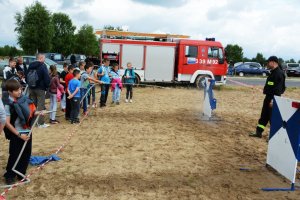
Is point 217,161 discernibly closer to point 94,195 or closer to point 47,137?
point 94,195

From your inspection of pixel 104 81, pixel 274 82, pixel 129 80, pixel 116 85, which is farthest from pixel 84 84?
pixel 274 82

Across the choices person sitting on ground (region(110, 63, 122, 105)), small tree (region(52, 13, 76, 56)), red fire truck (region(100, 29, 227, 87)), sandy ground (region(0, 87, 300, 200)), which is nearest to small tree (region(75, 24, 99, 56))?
small tree (region(52, 13, 76, 56))

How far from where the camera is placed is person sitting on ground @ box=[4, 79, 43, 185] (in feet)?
17.9

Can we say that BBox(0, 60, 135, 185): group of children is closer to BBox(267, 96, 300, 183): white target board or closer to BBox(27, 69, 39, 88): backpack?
BBox(27, 69, 39, 88): backpack

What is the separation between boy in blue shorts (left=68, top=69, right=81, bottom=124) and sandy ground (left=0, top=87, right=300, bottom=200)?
28 centimetres

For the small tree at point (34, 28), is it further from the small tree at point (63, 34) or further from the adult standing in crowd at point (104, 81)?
the adult standing in crowd at point (104, 81)

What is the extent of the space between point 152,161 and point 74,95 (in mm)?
4139

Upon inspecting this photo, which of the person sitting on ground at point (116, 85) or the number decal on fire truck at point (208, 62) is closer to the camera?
the person sitting on ground at point (116, 85)

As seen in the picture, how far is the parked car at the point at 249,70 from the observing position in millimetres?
40094

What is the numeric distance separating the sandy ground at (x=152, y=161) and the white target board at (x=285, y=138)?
0.27 meters

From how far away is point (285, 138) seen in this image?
603cm

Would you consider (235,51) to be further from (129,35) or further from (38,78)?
(38,78)

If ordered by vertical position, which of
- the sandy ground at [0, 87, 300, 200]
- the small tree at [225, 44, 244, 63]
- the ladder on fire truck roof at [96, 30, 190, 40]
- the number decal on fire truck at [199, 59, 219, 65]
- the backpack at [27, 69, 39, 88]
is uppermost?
the small tree at [225, 44, 244, 63]

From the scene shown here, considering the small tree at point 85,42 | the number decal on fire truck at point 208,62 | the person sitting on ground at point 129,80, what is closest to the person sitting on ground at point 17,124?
the person sitting on ground at point 129,80
